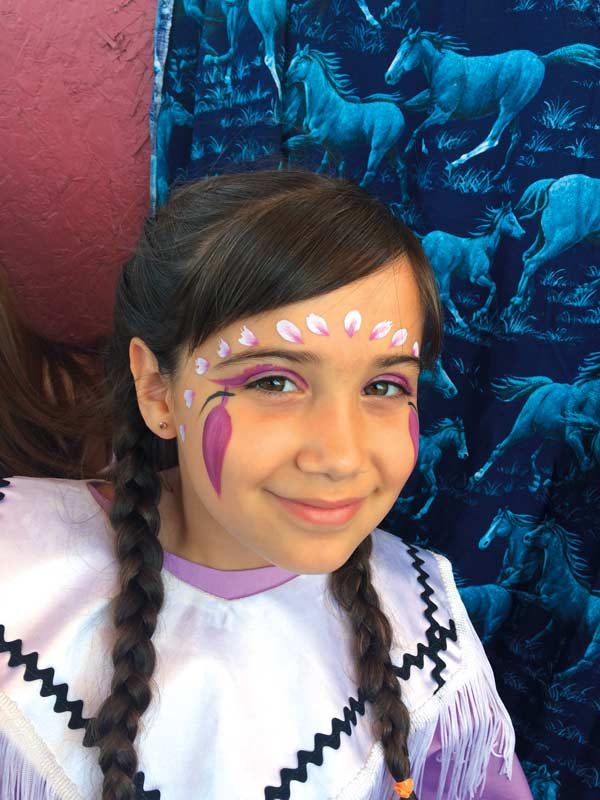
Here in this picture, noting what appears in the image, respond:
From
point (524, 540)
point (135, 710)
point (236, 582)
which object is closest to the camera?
point (135, 710)

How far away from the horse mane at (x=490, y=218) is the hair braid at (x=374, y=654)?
1.47 ft

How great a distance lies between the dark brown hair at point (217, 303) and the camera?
729 mm

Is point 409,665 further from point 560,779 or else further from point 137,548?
point 560,779

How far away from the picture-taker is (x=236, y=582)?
2.87 ft

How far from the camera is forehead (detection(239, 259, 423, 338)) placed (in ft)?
2.33

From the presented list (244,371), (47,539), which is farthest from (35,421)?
(244,371)

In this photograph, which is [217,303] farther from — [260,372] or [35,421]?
[35,421]

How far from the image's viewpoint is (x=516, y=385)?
1050 millimetres

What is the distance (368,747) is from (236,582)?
25 cm

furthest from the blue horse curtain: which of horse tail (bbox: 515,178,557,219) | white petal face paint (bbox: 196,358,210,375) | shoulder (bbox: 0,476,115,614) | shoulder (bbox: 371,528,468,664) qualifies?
shoulder (bbox: 0,476,115,614)

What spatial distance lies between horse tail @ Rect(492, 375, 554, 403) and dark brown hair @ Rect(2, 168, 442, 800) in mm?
195

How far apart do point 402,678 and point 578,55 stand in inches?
31.2

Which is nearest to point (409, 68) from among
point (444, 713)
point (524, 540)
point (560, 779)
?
point (524, 540)

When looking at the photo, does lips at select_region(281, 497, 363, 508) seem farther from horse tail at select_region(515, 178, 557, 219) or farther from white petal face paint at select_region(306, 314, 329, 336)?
horse tail at select_region(515, 178, 557, 219)
